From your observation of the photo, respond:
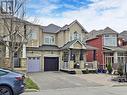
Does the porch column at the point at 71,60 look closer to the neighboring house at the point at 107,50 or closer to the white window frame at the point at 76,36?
the white window frame at the point at 76,36

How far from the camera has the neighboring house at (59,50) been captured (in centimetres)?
3866

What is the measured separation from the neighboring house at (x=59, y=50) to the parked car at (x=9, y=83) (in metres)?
25.2

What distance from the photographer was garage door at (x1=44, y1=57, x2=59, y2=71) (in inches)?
1564

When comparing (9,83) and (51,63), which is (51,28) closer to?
(51,63)

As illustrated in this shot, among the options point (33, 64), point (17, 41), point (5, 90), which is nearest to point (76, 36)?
point (33, 64)

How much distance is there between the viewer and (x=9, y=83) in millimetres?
12375

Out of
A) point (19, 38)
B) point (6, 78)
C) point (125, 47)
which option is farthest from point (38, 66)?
point (6, 78)

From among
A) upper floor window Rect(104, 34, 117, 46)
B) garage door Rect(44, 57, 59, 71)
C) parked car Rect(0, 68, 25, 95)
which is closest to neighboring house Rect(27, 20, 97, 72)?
garage door Rect(44, 57, 59, 71)

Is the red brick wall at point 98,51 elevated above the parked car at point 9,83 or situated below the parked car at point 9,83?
above

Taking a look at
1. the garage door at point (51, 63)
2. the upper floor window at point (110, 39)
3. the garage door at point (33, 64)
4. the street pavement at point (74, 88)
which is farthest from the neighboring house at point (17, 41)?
the upper floor window at point (110, 39)

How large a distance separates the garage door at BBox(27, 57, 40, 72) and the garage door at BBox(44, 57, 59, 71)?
53.8 inches

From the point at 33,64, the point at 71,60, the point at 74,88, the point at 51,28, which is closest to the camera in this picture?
the point at 74,88

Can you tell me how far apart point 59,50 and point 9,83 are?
1111 inches

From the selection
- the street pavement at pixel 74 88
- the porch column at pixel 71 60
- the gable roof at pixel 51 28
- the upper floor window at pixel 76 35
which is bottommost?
the street pavement at pixel 74 88
